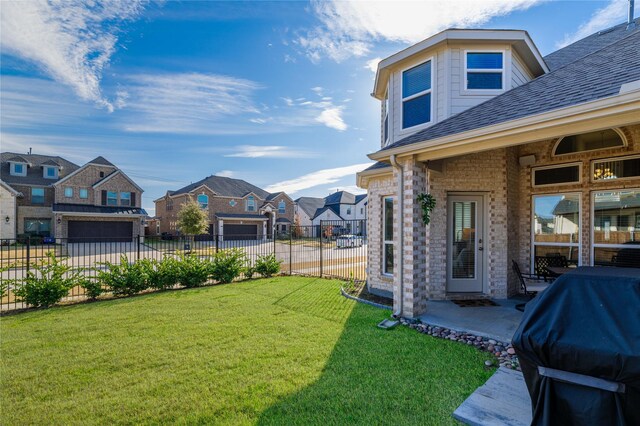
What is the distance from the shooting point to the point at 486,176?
6523 millimetres

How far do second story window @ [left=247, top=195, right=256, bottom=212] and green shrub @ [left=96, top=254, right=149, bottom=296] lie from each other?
29.7 meters

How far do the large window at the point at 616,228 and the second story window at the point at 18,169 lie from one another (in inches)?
1602

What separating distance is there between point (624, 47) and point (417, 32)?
4.12m

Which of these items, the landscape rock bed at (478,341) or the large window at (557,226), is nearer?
the landscape rock bed at (478,341)

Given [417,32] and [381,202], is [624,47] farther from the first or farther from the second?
[381,202]

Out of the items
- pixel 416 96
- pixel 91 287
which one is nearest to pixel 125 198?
pixel 91 287

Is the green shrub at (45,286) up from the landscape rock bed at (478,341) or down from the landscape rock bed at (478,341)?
up

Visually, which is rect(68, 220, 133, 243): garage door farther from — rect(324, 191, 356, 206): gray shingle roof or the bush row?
rect(324, 191, 356, 206): gray shingle roof

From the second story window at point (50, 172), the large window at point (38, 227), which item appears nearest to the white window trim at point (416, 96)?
the large window at point (38, 227)

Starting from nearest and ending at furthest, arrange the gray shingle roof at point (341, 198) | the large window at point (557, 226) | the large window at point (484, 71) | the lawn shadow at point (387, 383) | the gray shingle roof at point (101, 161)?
the lawn shadow at point (387, 383) → the large window at point (557, 226) → the large window at point (484, 71) → the gray shingle roof at point (101, 161) → the gray shingle roof at point (341, 198)

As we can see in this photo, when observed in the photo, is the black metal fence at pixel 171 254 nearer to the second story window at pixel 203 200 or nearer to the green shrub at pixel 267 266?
the green shrub at pixel 267 266

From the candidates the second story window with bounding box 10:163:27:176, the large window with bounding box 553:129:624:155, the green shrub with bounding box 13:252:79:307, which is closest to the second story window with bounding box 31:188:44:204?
the second story window with bounding box 10:163:27:176

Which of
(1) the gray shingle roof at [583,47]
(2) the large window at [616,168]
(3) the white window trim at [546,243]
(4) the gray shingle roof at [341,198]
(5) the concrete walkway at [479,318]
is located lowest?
(5) the concrete walkway at [479,318]

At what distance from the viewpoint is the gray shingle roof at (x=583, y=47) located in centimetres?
794
